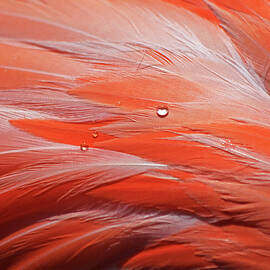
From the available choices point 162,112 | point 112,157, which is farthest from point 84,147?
point 162,112

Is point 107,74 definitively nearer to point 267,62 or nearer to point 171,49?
point 171,49

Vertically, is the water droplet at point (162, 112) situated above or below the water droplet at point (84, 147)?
above

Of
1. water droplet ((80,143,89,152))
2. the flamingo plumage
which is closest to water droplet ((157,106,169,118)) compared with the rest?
the flamingo plumage

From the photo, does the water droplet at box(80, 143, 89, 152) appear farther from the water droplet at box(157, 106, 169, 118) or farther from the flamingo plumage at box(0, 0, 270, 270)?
the water droplet at box(157, 106, 169, 118)

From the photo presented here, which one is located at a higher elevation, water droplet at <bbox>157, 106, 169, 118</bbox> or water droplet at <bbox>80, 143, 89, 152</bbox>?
water droplet at <bbox>157, 106, 169, 118</bbox>

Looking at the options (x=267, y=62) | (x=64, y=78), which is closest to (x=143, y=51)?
(x=64, y=78)

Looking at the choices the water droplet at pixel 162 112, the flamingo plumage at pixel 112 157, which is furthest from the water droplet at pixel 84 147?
the water droplet at pixel 162 112

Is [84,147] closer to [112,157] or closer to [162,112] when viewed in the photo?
[112,157]

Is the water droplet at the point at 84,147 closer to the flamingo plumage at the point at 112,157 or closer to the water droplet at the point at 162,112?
the flamingo plumage at the point at 112,157
